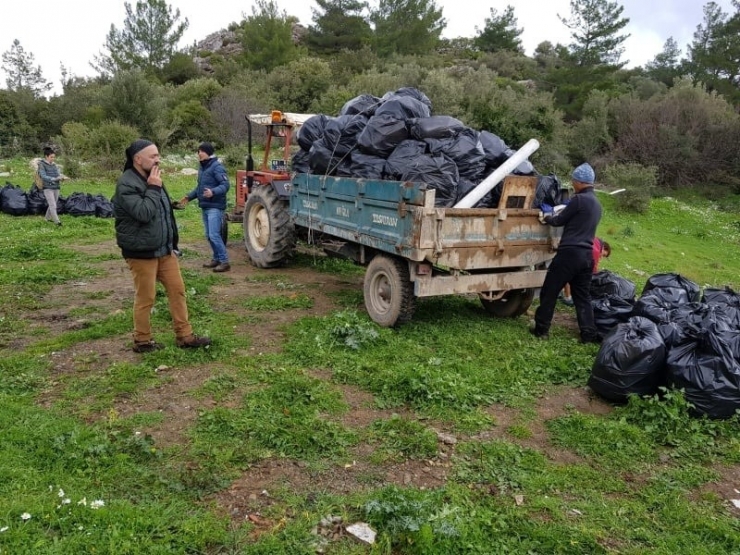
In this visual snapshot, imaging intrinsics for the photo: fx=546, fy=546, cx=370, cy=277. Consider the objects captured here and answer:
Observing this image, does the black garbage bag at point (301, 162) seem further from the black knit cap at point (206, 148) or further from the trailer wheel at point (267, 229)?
the black knit cap at point (206, 148)

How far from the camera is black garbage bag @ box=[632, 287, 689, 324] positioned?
5.25 m

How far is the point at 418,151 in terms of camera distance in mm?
5816

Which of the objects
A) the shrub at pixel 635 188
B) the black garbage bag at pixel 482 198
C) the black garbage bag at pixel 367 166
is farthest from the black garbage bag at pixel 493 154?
the shrub at pixel 635 188

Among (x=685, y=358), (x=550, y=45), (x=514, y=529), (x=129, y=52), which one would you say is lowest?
(x=514, y=529)

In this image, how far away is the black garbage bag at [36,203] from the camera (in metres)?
12.4

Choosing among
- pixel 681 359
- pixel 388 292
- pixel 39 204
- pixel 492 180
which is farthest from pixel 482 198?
pixel 39 204

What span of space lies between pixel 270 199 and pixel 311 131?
4.46 ft

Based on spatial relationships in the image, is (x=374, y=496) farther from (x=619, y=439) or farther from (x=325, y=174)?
(x=325, y=174)

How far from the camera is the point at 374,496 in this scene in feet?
10.2

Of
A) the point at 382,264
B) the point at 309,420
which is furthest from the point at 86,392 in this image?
the point at 382,264

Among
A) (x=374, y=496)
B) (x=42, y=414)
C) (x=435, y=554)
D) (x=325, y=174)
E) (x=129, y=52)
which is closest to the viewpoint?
(x=435, y=554)

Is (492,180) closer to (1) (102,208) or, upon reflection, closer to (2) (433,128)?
(2) (433,128)

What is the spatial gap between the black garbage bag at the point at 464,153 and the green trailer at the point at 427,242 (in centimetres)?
40

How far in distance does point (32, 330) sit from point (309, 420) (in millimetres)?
3496
